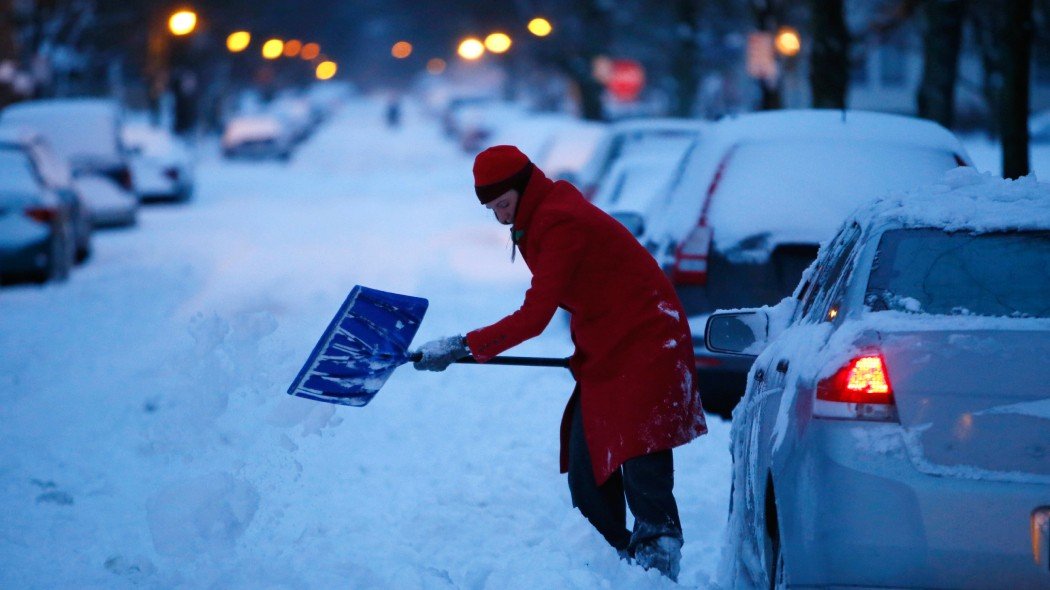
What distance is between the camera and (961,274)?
12.8ft

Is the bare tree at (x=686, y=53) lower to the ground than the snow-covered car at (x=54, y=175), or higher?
lower

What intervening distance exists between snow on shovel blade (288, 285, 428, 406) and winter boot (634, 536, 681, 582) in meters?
1.06

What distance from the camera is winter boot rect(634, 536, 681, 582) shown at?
4980 millimetres

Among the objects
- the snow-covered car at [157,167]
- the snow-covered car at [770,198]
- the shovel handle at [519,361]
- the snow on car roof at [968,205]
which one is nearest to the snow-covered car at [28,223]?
the snow-covered car at [770,198]

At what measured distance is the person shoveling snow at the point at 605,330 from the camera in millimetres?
4742

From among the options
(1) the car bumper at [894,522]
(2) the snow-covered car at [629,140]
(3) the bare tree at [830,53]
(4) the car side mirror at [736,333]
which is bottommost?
(3) the bare tree at [830,53]

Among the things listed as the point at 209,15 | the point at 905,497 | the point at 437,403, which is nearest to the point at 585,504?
the point at 905,497

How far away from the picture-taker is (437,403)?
9008mm

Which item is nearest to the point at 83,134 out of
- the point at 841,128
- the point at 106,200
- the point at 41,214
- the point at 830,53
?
the point at 106,200

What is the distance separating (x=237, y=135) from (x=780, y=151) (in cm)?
4001

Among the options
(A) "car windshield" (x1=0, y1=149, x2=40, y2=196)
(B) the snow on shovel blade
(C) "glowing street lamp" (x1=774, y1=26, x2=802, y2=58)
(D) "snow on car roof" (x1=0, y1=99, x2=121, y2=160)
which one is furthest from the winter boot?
(C) "glowing street lamp" (x1=774, y1=26, x2=802, y2=58)

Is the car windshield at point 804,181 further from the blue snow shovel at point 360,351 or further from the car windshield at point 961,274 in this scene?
the car windshield at point 961,274

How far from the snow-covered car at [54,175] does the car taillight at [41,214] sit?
20.3 inches

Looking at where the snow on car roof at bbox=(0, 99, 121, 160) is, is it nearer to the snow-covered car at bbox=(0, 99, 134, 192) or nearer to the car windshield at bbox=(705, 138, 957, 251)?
the snow-covered car at bbox=(0, 99, 134, 192)
